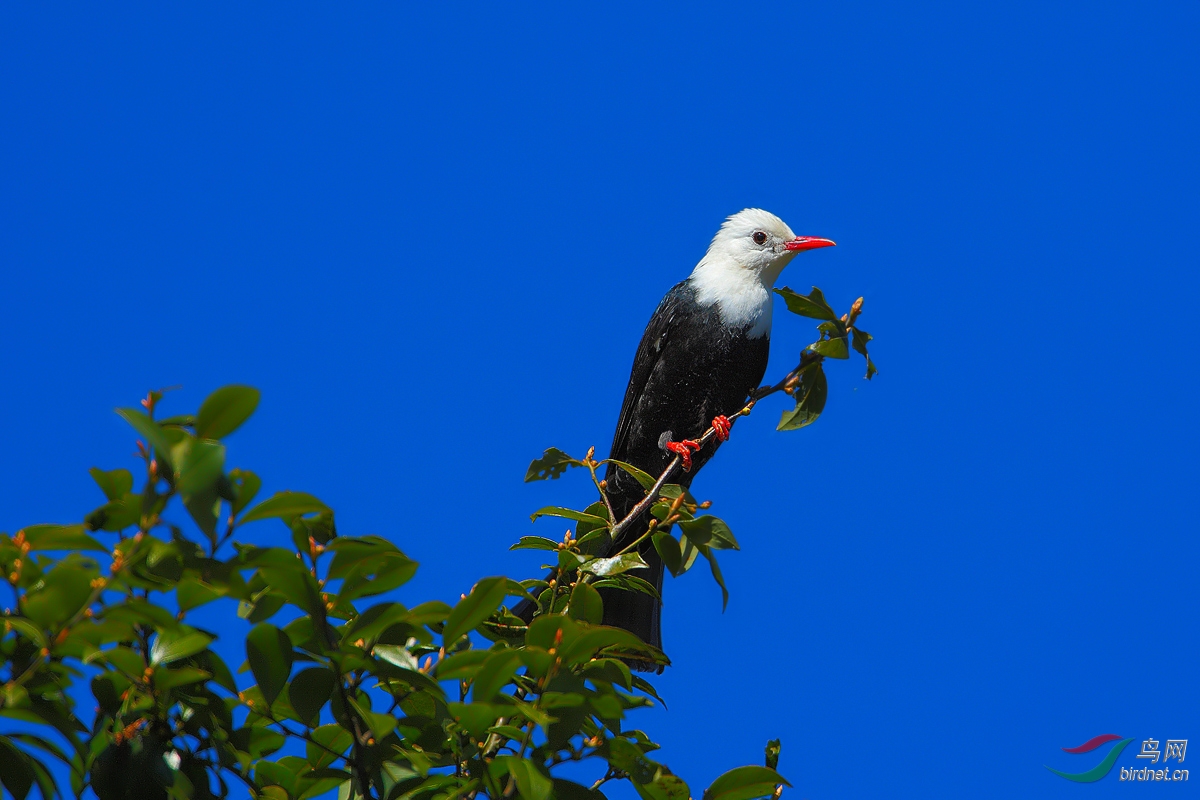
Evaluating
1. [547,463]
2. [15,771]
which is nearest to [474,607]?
[15,771]

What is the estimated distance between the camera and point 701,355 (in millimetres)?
4406

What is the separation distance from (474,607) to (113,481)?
57 centimetres

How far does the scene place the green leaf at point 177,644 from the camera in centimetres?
133

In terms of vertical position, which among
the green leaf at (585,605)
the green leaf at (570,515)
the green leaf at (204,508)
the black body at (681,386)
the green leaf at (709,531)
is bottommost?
the green leaf at (204,508)

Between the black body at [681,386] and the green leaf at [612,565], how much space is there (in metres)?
2.12

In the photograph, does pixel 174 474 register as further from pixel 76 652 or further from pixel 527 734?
pixel 527 734

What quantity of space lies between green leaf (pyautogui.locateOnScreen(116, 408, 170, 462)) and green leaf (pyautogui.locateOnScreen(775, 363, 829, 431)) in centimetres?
152

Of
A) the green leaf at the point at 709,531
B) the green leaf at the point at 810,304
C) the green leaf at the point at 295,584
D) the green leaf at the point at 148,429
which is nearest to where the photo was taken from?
the green leaf at the point at 148,429

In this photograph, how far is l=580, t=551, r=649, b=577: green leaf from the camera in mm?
2055

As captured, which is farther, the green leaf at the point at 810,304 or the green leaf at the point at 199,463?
the green leaf at the point at 810,304

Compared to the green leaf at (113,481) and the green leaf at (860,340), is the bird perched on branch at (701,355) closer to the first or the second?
the green leaf at (860,340)

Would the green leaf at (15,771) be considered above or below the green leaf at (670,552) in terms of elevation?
below

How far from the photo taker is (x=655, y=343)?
464 cm

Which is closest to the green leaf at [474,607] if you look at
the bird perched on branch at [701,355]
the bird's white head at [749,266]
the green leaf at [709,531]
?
the green leaf at [709,531]
